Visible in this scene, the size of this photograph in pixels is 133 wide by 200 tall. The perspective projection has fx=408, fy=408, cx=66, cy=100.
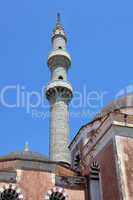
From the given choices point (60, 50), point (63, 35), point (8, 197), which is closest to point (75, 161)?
point (8, 197)

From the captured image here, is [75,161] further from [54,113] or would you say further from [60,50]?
[60,50]

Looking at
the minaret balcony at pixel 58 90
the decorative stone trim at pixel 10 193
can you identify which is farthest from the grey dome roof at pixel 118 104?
the decorative stone trim at pixel 10 193

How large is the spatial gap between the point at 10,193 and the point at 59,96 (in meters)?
11.4

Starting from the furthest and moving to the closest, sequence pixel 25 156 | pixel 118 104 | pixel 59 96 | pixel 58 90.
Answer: pixel 58 90 → pixel 59 96 → pixel 118 104 → pixel 25 156

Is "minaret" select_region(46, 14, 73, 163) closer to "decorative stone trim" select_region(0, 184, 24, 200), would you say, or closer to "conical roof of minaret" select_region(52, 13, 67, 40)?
"conical roof of minaret" select_region(52, 13, 67, 40)

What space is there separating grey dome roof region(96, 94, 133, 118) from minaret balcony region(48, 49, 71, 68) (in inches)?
278

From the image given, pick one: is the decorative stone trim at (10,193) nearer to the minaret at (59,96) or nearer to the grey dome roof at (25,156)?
the grey dome roof at (25,156)

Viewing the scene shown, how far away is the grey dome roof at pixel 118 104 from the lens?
61.2 ft

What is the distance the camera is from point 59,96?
24656 mm

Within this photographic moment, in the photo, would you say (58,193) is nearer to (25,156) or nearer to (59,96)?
(25,156)

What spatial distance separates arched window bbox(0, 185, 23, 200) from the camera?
1376cm

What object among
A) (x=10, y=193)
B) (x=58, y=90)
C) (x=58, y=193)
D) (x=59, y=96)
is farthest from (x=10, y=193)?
(x=58, y=90)

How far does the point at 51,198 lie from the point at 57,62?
517 inches

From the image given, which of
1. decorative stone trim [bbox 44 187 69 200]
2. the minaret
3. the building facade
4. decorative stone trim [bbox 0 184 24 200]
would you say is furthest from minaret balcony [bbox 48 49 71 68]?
decorative stone trim [bbox 0 184 24 200]
